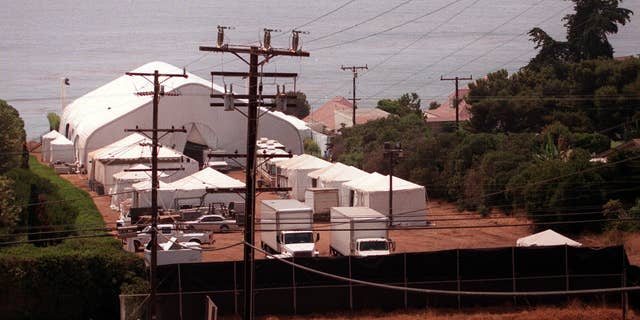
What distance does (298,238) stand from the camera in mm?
18984

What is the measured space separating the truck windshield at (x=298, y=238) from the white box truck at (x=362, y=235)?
0.57 metres

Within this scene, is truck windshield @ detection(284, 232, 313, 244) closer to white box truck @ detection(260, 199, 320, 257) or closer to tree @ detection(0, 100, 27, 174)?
white box truck @ detection(260, 199, 320, 257)

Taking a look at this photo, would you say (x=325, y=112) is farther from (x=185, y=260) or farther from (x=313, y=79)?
(x=185, y=260)

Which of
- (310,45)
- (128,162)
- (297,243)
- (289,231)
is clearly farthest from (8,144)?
(310,45)

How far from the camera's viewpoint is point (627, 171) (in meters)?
24.0

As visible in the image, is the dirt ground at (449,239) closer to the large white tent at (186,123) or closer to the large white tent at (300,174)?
the large white tent at (300,174)

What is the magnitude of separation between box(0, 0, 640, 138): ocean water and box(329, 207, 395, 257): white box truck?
42.4m

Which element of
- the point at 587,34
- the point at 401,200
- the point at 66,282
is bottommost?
the point at 66,282

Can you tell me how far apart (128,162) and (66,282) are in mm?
14370

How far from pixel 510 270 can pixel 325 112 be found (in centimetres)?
4558

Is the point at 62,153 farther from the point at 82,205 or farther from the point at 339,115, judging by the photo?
the point at 339,115

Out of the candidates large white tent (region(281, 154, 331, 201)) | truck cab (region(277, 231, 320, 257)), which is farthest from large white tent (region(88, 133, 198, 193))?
truck cab (region(277, 231, 320, 257))

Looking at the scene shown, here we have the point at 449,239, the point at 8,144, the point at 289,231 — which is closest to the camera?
the point at 289,231

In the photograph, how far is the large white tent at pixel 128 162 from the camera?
2873 centimetres
